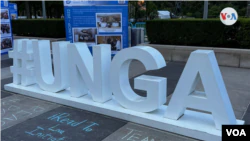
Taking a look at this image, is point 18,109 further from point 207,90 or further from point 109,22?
point 109,22

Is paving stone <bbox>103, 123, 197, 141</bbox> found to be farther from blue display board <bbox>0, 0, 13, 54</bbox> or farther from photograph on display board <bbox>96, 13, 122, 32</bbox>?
blue display board <bbox>0, 0, 13, 54</bbox>

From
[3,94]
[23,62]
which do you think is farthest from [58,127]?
[3,94]

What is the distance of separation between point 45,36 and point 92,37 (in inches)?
164

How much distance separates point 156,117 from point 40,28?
32.1 ft

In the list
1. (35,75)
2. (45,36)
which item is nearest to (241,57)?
(35,75)

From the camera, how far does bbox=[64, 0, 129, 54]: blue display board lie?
844 cm

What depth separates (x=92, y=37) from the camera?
8.93 metres

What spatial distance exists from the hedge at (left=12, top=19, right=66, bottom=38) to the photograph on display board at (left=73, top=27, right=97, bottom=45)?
274 centimetres

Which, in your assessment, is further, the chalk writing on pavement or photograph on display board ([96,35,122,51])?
photograph on display board ([96,35,122,51])

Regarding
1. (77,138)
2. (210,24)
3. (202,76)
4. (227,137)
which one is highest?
(210,24)

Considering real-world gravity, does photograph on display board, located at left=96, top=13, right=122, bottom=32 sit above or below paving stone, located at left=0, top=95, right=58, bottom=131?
A: above

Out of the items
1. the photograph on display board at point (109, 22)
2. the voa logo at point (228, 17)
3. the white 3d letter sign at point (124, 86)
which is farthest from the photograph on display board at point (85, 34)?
the voa logo at point (228, 17)

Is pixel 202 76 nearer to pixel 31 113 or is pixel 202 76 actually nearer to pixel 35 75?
pixel 31 113

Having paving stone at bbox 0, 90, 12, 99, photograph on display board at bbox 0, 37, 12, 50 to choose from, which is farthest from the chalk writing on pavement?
photograph on display board at bbox 0, 37, 12, 50
